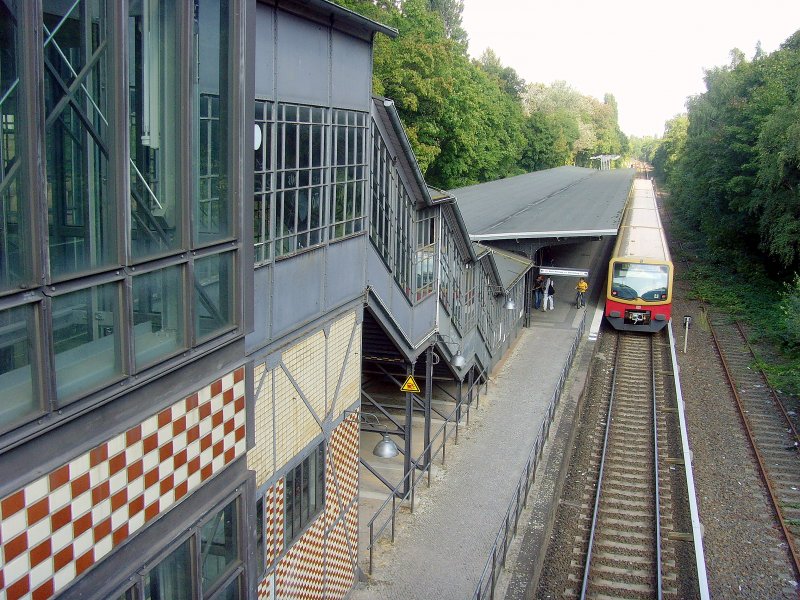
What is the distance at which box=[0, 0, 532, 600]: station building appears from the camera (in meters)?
3.60

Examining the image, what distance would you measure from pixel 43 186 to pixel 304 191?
13.1ft

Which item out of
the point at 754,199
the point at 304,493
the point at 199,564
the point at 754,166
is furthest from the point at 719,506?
the point at 754,166

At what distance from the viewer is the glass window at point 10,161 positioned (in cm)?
337

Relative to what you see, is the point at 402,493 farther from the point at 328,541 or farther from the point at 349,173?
the point at 349,173

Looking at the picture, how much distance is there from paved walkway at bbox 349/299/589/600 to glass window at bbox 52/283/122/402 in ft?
21.2

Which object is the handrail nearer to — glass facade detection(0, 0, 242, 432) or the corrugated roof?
the corrugated roof

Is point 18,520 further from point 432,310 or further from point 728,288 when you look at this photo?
point 728,288

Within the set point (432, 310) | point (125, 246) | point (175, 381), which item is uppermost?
point (125, 246)

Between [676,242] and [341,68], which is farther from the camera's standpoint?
[676,242]

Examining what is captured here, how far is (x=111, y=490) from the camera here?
13.9 ft

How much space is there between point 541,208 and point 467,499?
20.7m

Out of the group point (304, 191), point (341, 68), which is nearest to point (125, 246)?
point (304, 191)

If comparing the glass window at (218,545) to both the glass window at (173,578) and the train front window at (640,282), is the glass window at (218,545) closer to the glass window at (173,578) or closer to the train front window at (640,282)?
the glass window at (173,578)

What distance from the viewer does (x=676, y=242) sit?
48.6 metres
